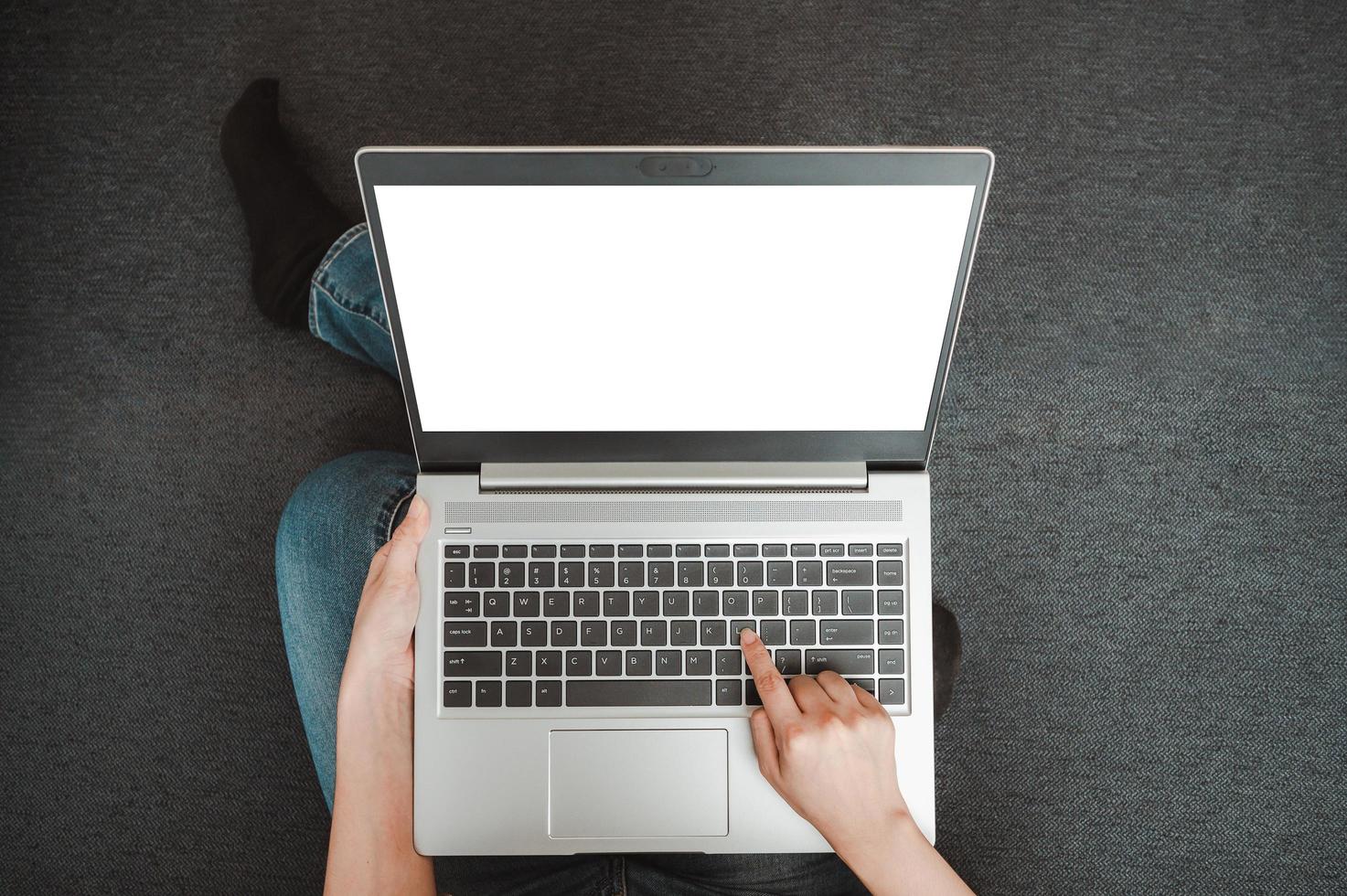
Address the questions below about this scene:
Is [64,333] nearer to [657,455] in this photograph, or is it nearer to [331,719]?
[331,719]

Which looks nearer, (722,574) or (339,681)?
(722,574)

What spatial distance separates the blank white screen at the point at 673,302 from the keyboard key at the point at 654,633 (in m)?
0.17

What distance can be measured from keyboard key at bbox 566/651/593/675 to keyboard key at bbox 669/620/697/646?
7 cm

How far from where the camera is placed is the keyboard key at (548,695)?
72cm

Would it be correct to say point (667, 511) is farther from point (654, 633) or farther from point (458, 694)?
point (458, 694)

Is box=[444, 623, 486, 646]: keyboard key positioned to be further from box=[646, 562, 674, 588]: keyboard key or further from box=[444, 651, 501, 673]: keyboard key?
box=[646, 562, 674, 588]: keyboard key

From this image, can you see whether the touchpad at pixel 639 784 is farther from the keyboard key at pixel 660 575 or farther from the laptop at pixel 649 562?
the keyboard key at pixel 660 575

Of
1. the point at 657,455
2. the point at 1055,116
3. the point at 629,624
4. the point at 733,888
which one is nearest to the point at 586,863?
the point at 733,888

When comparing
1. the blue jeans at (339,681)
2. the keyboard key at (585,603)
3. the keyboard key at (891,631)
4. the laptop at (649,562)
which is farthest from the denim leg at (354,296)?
the keyboard key at (891,631)

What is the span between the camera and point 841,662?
714mm

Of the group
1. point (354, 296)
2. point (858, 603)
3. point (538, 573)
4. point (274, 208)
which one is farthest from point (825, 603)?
point (274, 208)

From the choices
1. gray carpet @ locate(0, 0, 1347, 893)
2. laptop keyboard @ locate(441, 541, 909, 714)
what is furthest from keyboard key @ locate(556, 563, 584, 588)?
gray carpet @ locate(0, 0, 1347, 893)

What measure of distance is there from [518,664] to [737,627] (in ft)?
0.64

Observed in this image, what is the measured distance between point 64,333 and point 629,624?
86 centimetres
